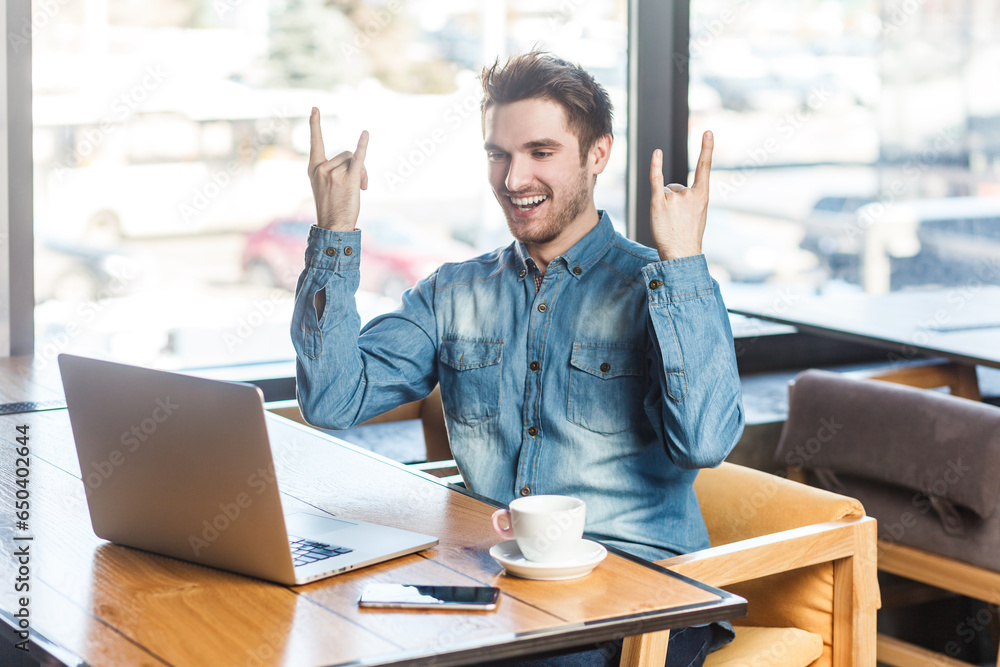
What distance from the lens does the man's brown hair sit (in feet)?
6.01

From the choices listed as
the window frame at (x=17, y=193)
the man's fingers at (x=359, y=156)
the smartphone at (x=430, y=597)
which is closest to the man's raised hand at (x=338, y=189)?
the man's fingers at (x=359, y=156)

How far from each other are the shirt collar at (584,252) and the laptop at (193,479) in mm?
621

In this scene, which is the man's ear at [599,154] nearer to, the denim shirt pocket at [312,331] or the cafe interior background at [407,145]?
the denim shirt pocket at [312,331]

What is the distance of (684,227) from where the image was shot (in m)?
1.59

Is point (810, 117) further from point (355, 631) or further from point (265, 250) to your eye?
point (355, 631)

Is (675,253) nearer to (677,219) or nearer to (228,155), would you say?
(677,219)

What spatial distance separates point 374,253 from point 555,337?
122cm

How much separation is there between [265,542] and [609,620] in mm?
381

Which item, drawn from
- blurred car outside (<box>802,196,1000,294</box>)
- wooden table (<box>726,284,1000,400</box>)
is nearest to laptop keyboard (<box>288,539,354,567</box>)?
wooden table (<box>726,284,1000,400</box>)

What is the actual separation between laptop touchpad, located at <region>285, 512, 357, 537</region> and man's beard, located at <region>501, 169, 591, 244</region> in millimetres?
616

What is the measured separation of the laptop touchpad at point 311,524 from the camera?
1.40 m

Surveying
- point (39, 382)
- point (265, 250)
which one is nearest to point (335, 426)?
point (39, 382)

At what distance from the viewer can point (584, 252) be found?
1853 millimetres

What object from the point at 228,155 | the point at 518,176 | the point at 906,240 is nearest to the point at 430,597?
the point at 518,176
